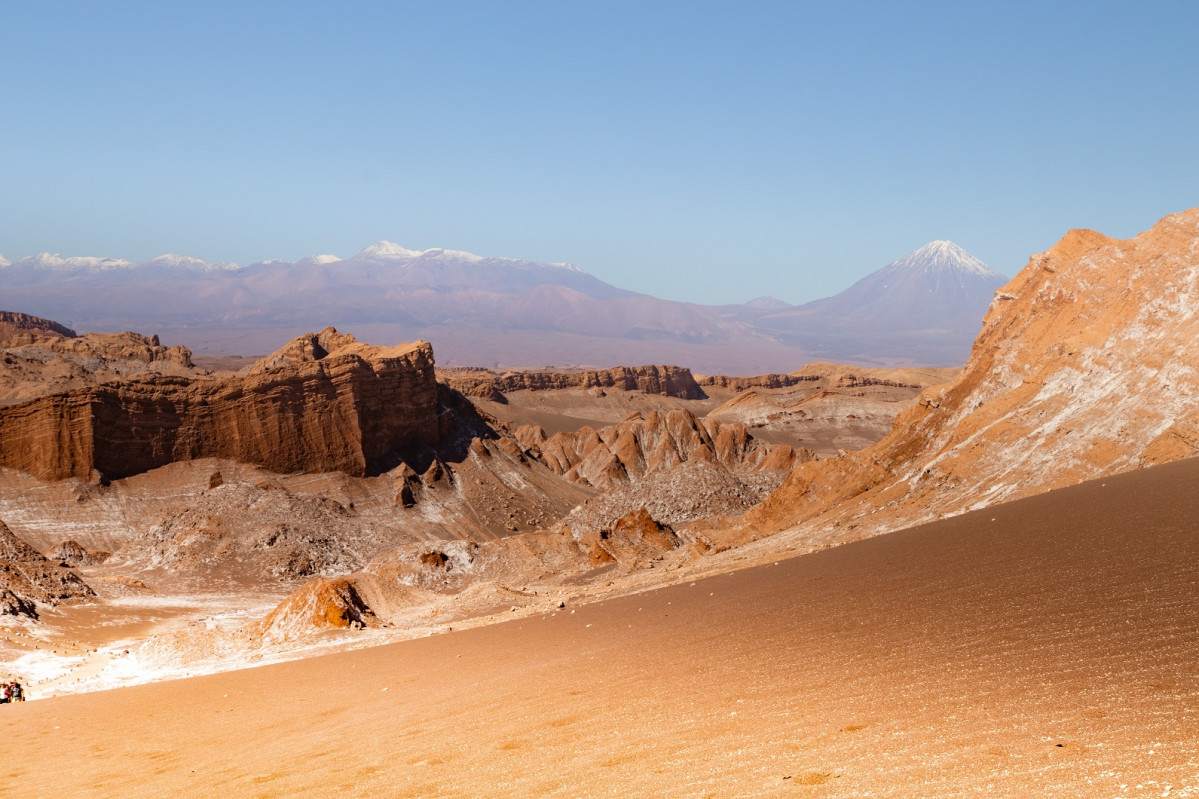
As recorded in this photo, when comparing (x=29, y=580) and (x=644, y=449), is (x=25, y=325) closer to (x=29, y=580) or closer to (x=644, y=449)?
(x=644, y=449)

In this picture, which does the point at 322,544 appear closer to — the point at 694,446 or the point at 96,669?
the point at 96,669

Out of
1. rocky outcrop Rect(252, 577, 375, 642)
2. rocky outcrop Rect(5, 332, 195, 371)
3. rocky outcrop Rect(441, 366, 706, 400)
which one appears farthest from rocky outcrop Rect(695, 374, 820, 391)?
rocky outcrop Rect(252, 577, 375, 642)

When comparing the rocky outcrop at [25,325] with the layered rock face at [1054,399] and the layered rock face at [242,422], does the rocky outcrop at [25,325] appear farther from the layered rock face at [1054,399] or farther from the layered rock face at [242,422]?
the layered rock face at [1054,399]

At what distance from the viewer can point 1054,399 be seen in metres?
26.2

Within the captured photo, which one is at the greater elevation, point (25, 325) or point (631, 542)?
point (25, 325)

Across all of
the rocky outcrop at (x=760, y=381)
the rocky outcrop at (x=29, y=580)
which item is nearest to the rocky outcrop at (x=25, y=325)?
the rocky outcrop at (x=760, y=381)

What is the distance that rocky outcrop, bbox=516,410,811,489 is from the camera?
65500 mm

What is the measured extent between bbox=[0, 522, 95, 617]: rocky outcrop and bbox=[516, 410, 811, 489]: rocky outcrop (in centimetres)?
3388

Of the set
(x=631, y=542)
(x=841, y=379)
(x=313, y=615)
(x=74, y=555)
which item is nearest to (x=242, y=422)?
(x=74, y=555)

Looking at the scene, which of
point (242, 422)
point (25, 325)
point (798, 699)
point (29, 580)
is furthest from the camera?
point (25, 325)

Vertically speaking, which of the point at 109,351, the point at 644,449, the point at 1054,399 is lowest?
the point at 644,449

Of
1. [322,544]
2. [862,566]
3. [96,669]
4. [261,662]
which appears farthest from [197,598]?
[862,566]

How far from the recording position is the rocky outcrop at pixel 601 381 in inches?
4205

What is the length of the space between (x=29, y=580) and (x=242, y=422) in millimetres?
16599
